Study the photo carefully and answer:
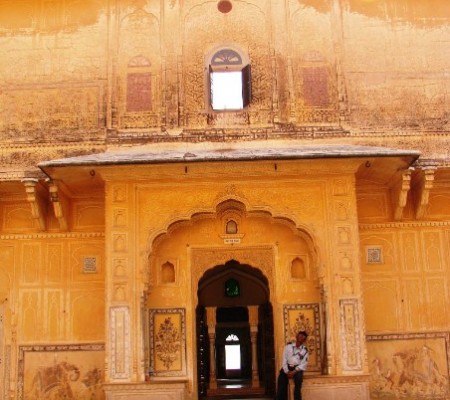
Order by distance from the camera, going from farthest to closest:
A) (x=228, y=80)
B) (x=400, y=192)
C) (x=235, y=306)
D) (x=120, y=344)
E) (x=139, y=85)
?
(x=235, y=306)
(x=228, y=80)
(x=139, y=85)
(x=400, y=192)
(x=120, y=344)

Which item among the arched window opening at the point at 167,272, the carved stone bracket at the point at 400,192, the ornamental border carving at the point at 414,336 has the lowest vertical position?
the ornamental border carving at the point at 414,336

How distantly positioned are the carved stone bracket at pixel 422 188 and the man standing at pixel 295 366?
284cm

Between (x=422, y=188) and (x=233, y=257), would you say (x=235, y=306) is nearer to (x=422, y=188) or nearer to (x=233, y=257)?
(x=233, y=257)

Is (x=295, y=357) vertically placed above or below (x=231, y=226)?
below

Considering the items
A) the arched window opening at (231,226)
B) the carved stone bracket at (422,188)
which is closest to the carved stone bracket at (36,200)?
the arched window opening at (231,226)

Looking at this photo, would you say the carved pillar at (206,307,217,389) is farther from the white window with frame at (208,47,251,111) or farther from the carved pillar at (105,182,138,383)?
the white window with frame at (208,47,251,111)

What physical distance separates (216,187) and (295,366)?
9.35 ft

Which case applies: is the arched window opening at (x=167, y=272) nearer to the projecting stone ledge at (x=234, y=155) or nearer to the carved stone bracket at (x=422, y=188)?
the projecting stone ledge at (x=234, y=155)

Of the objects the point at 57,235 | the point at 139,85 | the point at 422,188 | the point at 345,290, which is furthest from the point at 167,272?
the point at 422,188

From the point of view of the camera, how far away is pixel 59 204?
405 inches

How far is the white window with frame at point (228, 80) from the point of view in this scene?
10906 mm

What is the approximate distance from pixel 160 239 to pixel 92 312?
173 centimetres

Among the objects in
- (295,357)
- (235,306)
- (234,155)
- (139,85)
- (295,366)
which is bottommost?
(295,366)

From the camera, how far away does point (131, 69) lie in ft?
36.2
